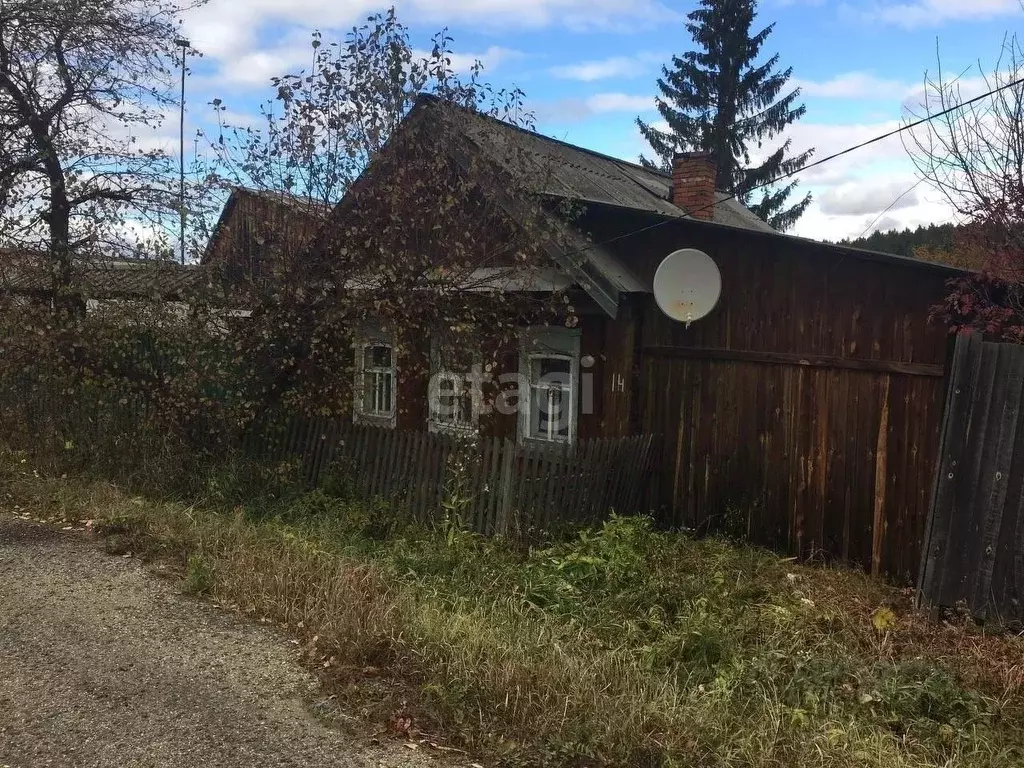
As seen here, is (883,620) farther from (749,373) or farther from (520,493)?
(520,493)

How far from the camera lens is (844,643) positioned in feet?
16.1

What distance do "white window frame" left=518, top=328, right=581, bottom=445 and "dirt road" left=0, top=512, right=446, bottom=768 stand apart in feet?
15.6

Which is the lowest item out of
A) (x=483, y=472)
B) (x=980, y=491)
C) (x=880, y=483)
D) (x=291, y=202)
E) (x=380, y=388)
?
(x=483, y=472)

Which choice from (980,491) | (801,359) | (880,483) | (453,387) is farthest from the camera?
(453,387)

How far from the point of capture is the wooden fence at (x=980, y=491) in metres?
4.99

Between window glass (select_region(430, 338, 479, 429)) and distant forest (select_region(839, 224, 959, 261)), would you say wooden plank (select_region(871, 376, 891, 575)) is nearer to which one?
window glass (select_region(430, 338, 479, 429))

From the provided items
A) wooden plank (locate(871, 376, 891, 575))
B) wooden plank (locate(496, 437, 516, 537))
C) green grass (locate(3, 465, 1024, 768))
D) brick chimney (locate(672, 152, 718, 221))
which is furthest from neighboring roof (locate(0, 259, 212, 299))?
wooden plank (locate(871, 376, 891, 575))

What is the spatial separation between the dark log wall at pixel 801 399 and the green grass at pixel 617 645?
0.53 meters

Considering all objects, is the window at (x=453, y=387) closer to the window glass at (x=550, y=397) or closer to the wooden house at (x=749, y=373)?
the wooden house at (x=749, y=373)

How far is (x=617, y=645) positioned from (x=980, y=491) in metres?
2.72

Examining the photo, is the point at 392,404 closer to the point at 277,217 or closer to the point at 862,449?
the point at 277,217

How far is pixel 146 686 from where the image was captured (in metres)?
4.09

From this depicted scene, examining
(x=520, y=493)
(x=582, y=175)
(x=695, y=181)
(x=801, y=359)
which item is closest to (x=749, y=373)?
(x=801, y=359)

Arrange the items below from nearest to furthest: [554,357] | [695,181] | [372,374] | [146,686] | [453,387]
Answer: [146,686] → [554,357] → [695,181] → [453,387] → [372,374]
